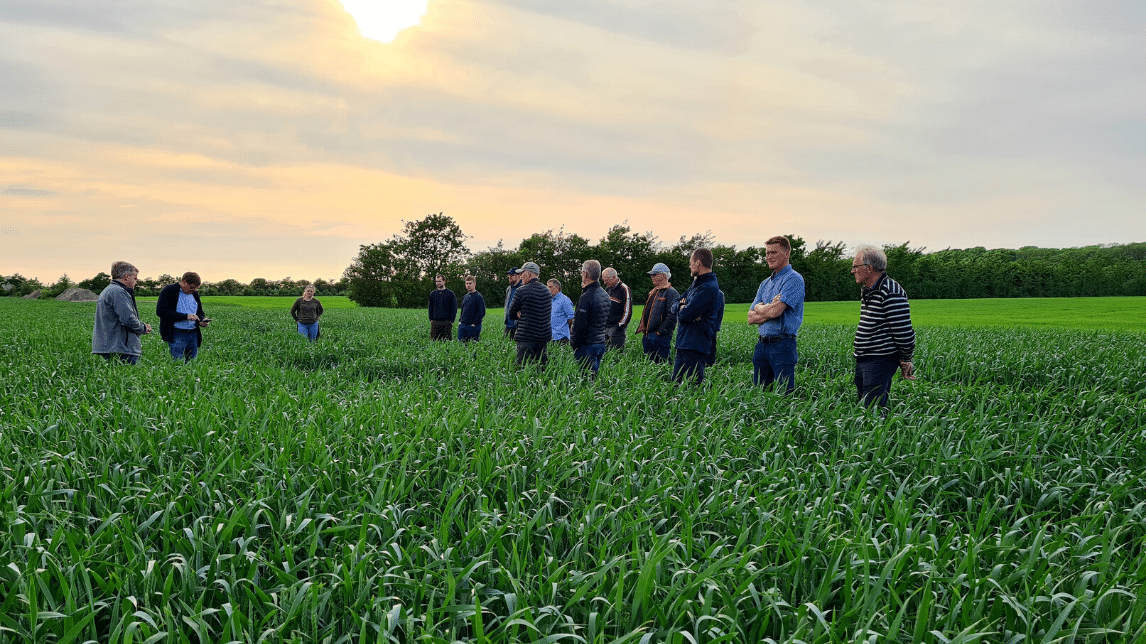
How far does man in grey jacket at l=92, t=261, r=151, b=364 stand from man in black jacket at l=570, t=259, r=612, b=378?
6.01m

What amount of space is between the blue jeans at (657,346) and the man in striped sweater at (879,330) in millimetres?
3832

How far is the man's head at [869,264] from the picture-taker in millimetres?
6273

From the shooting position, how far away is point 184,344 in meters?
9.75

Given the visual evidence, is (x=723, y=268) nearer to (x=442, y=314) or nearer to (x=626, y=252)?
(x=626, y=252)

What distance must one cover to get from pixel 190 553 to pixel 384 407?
8.16ft

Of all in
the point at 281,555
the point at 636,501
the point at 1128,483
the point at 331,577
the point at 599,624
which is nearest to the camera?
the point at 599,624

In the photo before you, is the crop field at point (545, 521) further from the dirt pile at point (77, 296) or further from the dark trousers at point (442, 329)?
the dirt pile at point (77, 296)

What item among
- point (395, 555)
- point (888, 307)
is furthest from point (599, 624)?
point (888, 307)

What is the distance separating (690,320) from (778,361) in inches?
47.4

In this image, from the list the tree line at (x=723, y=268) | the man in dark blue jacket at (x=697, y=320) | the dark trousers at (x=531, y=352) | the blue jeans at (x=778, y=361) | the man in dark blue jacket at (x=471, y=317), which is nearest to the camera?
the blue jeans at (x=778, y=361)

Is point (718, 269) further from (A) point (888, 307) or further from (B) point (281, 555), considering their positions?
(B) point (281, 555)

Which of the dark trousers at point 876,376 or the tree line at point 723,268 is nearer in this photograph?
the dark trousers at point 876,376

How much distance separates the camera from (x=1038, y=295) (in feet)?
206

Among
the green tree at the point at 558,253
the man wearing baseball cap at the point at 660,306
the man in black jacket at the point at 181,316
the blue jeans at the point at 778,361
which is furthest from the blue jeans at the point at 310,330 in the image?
the green tree at the point at 558,253
